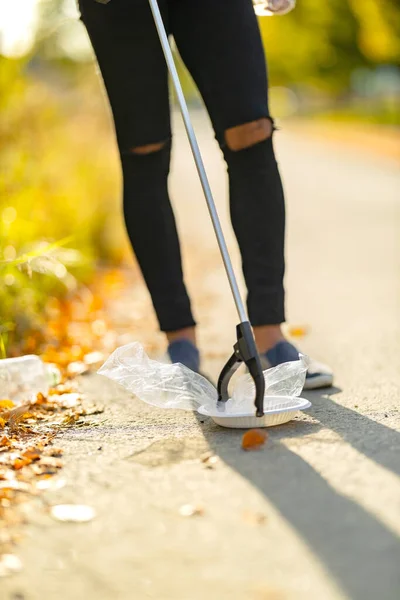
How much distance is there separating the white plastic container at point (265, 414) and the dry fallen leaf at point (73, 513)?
0.52m

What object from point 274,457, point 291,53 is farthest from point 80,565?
point 291,53

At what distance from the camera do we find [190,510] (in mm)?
1769

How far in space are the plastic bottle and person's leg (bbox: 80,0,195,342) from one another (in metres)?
0.39

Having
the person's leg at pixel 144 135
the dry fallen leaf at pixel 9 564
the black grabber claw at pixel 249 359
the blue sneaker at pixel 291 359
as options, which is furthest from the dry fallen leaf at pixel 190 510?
the person's leg at pixel 144 135

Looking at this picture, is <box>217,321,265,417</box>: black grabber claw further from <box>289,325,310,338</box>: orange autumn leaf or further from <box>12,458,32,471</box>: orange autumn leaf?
<box>289,325,310,338</box>: orange autumn leaf

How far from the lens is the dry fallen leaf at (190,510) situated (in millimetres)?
1754

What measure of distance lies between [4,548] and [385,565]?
629 mm

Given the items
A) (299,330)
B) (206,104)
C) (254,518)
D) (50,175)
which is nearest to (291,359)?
(206,104)

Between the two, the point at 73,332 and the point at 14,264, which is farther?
the point at 73,332

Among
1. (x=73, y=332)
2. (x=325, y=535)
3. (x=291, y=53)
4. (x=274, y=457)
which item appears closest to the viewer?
(x=325, y=535)

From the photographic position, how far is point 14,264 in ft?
9.52

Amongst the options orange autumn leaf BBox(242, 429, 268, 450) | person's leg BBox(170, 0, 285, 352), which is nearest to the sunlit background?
person's leg BBox(170, 0, 285, 352)

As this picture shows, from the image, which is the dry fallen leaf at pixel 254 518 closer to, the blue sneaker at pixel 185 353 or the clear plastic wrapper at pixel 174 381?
the clear plastic wrapper at pixel 174 381

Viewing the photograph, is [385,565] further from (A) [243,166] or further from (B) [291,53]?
(B) [291,53]
